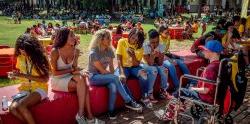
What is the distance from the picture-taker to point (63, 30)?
200 inches

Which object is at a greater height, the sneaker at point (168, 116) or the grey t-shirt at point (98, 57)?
the grey t-shirt at point (98, 57)

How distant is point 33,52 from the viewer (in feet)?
15.0

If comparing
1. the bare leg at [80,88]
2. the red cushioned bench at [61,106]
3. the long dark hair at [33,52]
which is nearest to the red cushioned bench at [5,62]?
the red cushioned bench at [61,106]

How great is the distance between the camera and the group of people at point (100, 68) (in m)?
4.58

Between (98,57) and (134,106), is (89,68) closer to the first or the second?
(98,57)

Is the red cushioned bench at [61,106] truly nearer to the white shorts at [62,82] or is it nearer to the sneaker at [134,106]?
the white shorts at [62,82]

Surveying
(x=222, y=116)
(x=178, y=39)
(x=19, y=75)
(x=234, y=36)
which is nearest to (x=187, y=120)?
(x=222, y=116)

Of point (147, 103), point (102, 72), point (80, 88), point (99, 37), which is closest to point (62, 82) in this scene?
point (80, 88)

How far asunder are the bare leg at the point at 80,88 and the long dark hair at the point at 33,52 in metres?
0.49

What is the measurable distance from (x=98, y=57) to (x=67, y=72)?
0.81 metres

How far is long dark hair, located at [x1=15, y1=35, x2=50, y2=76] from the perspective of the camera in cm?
455

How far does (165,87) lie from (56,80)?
248 cm

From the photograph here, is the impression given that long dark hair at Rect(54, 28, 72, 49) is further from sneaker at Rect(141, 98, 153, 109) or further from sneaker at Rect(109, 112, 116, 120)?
sneaker at Rect(141, 98, 153, 109)

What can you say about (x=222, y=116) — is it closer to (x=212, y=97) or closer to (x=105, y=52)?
(x=212, y=97)
